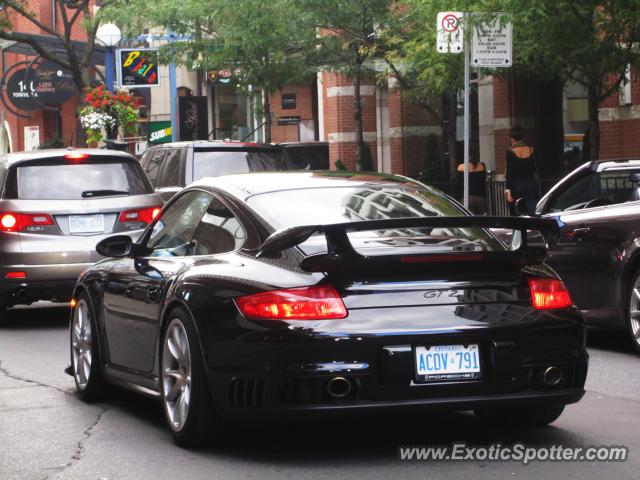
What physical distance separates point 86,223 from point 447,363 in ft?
26.8

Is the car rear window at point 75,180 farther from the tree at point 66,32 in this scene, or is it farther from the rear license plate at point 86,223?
the tree at point 66,32

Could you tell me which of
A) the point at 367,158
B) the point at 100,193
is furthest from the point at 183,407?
the point at 367,158

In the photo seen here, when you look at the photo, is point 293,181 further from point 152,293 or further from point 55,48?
point 55,48

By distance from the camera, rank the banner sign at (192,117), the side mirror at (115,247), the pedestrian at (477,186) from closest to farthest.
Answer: the side mirror at (115,247) → the pedestrian at (477,186) → the banner sign at (192,117)

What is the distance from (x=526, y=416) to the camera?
7434mm

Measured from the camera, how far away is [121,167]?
14.7 m

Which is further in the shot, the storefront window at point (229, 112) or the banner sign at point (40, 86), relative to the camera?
the banner sign at point (40, 86)

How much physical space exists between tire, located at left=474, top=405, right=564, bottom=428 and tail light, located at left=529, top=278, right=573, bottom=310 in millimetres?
672

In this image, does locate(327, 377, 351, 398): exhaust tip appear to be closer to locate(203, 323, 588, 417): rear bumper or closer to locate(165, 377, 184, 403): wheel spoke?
locate(203, 323, 588, 417): rear bumper

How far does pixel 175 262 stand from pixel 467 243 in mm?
1711

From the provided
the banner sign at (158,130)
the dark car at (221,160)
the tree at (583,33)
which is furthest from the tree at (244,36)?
the banner sign at (158,130)

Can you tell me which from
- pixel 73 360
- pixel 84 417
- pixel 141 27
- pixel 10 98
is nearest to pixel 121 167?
pixel 73 360

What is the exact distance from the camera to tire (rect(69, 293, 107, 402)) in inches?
351

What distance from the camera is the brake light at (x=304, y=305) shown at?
21.2ft
